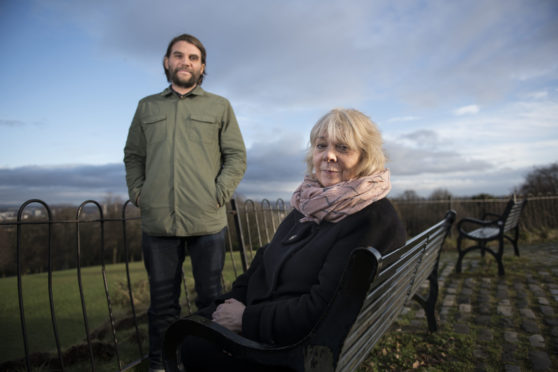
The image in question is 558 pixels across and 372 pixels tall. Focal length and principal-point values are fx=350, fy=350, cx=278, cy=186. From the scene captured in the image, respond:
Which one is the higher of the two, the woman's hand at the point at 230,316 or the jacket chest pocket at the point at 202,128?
the jacket chest pocket at the point at 202,128

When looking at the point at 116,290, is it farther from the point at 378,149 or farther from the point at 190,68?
the point at 378,149

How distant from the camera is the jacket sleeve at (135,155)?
9.71ft

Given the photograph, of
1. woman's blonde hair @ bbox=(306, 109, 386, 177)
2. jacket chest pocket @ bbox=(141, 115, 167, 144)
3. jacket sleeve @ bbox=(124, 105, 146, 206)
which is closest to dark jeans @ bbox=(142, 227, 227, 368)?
jacket sleeve @ bbox=(124, 105, 146, 206)

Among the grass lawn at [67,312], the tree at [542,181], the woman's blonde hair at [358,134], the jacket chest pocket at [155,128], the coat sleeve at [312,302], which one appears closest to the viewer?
the coat sleeve at [312,302]

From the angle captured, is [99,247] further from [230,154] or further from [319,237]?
[319,237]

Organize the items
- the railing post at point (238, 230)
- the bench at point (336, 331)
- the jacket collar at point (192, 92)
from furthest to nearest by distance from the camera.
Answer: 1. the railing post at point (238, 230)
2. the jacket collar at point (192, 92)
3. the bench at point (336, 331)

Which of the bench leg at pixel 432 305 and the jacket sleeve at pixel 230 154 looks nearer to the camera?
the jacket sleeve at pixel 230 154

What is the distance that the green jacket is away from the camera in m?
2.68

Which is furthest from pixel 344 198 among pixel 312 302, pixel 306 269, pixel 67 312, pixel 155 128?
pixel 67 312

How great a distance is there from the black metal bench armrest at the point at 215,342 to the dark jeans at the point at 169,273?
110 centimetres

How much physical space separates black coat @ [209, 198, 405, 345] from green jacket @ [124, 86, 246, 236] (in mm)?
948

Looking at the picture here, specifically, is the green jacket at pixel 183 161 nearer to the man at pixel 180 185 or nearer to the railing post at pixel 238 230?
the man at pixel 180 185

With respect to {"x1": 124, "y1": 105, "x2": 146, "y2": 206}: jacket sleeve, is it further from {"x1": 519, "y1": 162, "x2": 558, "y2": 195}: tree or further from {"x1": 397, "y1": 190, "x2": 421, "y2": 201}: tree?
{"x1": 519, "y1": 162, "x2": 558, "y2": 195}: tree

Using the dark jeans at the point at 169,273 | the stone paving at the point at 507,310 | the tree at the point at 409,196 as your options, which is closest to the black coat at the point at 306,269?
the dark jeans at the point at 169,273
